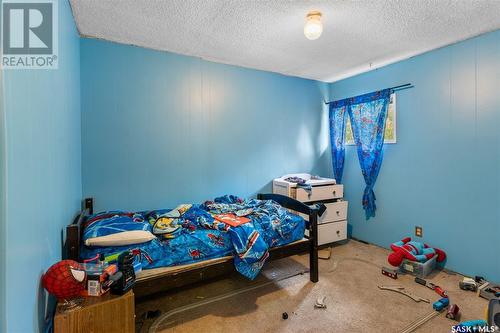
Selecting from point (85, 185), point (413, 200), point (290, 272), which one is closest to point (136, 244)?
point (85, 185)

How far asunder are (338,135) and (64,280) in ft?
12.0

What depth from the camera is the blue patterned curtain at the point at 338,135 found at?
3824 millimetres

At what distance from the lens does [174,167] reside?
114 inches

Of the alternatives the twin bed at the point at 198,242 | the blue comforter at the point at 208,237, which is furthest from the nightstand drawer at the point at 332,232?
the blue comforter at the point at 208,237

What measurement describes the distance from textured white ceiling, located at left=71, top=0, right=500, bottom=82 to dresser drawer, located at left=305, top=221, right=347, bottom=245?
2102mm

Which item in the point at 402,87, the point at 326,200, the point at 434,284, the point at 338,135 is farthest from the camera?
the point at 338,135

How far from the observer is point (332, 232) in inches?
131

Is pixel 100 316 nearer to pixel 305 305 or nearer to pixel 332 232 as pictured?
pixel 305 305

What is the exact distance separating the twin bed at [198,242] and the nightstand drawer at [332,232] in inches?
29.0

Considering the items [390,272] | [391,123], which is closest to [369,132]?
[391,123]

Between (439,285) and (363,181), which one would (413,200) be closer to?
(363,181)

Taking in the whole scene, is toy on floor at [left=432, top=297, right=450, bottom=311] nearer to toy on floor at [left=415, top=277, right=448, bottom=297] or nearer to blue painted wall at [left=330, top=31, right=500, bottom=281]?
toy on floor at [left=415, top=277, right=448, bottom=297]

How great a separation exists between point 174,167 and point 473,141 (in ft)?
10.3

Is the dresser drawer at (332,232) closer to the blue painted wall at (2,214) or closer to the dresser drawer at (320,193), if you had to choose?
the dresser drawer at (320,193)
